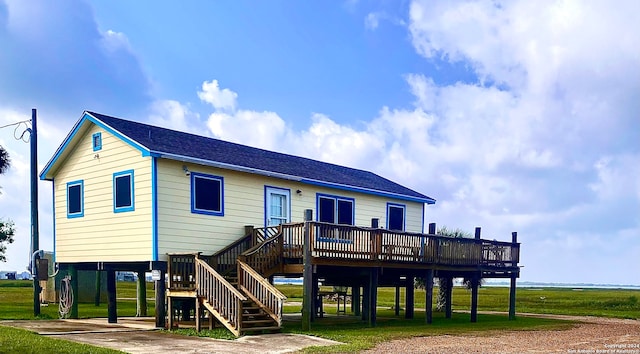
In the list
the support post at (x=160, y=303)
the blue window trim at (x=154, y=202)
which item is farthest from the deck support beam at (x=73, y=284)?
the blue window trim at (x=154, y=202)

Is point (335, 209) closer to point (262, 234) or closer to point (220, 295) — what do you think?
point (262, 234)

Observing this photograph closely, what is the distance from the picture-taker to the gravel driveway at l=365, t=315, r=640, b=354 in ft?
45.1

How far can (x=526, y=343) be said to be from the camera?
1545 centimetres

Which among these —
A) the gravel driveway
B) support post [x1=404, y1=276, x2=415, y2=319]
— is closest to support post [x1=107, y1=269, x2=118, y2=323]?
the gravel driveway

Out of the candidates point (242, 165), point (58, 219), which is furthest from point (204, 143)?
point (58, 219)

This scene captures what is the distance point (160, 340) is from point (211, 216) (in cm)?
459

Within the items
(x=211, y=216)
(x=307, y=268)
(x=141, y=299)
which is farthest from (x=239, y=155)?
(x=141, y=299)

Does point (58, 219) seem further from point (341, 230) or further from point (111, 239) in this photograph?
point (341, 230)

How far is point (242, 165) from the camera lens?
64.0 feet

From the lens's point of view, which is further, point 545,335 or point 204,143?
point 204,143

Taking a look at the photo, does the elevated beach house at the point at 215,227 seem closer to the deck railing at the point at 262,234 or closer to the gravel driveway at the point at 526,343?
the deck railing at the point at 262,234

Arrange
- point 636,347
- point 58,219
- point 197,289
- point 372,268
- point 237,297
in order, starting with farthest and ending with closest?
point 58,219
point 372,268
point 197,289
point 237,297
point 636,347

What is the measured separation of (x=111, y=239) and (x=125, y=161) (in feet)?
7.73

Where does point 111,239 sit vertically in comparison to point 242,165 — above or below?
below
